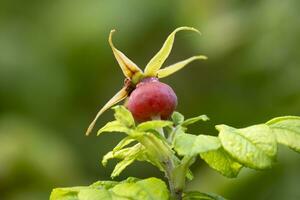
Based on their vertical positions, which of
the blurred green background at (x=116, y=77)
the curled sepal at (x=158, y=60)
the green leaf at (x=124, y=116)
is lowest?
the blurred green background at (x=116, y=77)

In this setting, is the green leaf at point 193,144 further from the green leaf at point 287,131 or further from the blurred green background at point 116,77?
the blurred green background at point 116,77

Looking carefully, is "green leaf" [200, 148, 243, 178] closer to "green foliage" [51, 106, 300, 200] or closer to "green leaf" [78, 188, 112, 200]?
"green foliage" [51, 106, 300, 200]

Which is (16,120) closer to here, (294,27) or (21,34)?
(21,34)

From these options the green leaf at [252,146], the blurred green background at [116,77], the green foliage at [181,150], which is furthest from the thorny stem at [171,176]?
the blurred green background at [116,77]

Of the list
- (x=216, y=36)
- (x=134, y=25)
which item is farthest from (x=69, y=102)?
(x=216, y=36)

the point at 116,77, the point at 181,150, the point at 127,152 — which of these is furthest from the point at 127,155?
the point at 116,77

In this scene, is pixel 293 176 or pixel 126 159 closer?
pixel 126 159

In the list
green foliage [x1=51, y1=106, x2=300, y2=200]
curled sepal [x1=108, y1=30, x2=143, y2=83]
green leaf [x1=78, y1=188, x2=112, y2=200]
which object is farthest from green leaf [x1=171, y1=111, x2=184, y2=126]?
green leaf [x1=78, y1=188, x2=112, y2=200]
